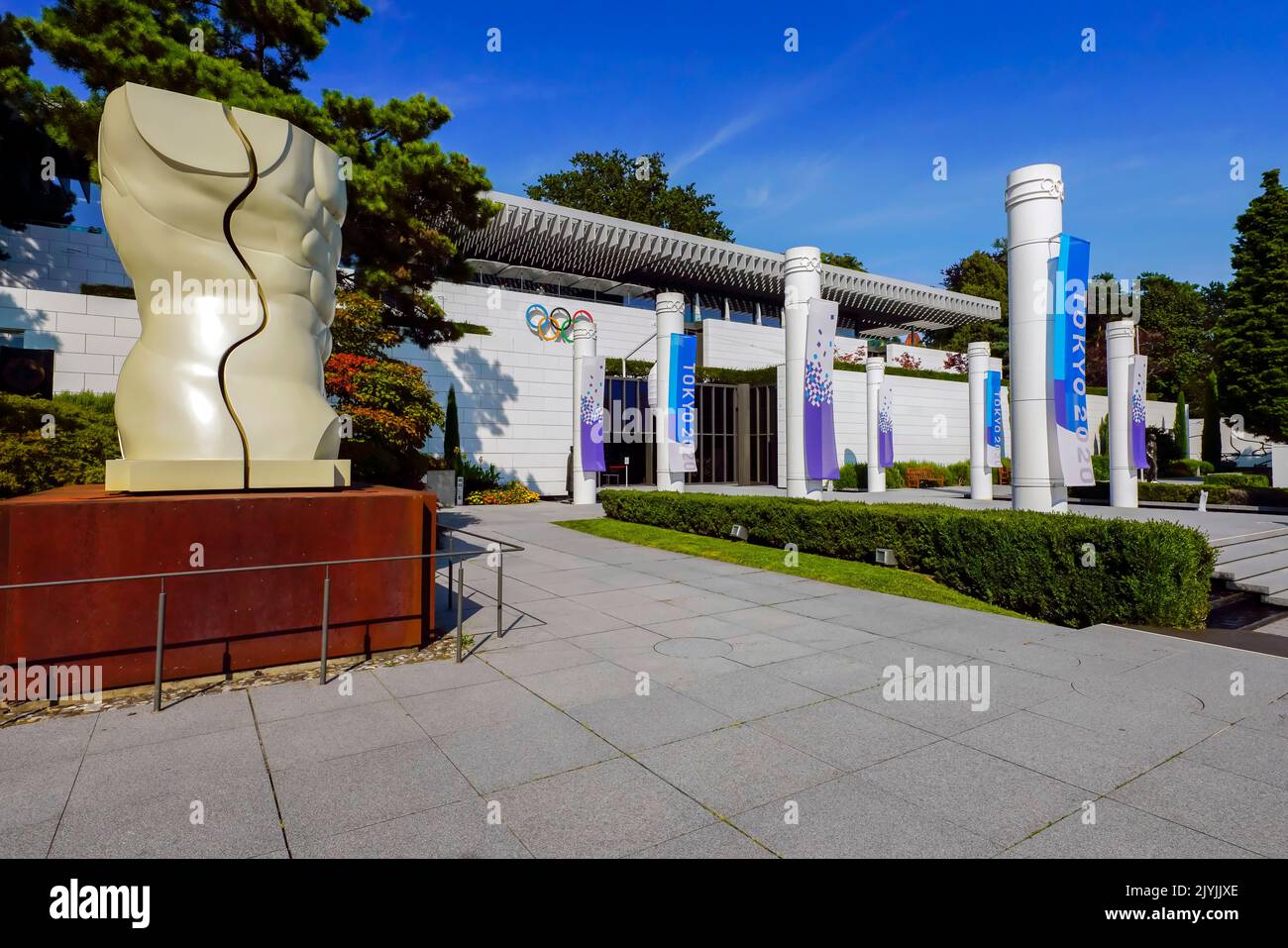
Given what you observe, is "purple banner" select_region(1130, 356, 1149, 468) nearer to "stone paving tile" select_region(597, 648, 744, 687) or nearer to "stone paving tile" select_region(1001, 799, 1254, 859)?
"stone paving tile" select_region(597, 648, 744, 687)

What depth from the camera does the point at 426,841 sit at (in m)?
3.27

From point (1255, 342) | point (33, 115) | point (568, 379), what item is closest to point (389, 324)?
point (33, 115)

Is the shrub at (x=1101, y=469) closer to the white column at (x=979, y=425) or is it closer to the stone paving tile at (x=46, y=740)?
the white column at (x=979, y=425)

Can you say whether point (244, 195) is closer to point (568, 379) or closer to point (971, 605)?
point (971, 605)

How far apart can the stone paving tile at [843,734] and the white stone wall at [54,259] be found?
26142 millimetres

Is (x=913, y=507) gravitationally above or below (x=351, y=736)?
above

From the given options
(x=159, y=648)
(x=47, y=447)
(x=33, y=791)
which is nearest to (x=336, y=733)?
(x=33, y=791)

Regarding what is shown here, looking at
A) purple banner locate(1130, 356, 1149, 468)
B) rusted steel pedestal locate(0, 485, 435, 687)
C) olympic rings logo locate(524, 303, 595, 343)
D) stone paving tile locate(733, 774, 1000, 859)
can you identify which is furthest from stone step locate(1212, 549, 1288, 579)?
olympic rings logo locate(524, 303, 595, 343)

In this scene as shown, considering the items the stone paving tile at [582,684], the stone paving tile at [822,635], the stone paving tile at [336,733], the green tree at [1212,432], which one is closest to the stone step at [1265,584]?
the stone paving tile at [822,635]

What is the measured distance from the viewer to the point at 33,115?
44.0 feet

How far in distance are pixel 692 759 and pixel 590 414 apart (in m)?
19.1

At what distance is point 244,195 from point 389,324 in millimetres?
11757

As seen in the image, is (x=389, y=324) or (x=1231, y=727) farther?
(x=389, y=324)

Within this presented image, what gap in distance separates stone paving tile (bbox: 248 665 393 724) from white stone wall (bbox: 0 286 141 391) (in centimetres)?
1784
